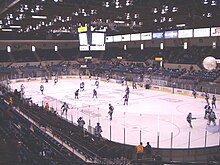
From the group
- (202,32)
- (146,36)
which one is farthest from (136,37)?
(202,32)

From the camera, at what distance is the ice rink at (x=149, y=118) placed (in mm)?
12345

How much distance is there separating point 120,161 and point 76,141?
293cm

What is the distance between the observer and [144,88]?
99.0 feet

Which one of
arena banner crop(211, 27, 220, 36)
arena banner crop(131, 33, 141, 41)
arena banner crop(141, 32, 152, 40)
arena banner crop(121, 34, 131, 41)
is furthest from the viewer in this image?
arena banner crop(121, 34, 131, 41)

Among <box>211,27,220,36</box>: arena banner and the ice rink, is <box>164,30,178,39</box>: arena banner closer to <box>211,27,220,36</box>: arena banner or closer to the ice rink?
<box>211,27,220,36</box>: arena banner

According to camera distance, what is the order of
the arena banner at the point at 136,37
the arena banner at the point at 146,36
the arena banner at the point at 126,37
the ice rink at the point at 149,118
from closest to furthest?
the ice rink at the point at 149,118 < the arena banner at the point at 146,36 < the arena banner at the point at 136,37 < the arena banner at the point at 126,37

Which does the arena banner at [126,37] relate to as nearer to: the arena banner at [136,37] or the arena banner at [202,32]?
the arena banner at [136,37]

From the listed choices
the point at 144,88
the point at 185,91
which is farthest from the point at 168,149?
the point at 144,88

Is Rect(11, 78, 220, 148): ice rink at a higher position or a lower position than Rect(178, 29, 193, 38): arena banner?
lower

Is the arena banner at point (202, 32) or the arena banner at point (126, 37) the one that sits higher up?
the arena banner at point (126, 37)

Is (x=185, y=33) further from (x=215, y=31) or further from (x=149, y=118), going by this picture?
(x=149, y=118)

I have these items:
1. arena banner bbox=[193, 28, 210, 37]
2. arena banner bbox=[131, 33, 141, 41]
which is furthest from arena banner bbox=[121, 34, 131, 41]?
arena banner bbox=[193, 28, 210, 37]

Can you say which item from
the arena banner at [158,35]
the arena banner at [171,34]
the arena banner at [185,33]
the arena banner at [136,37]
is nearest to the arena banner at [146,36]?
the arena banner at [136,37]

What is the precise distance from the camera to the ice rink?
12345mm
